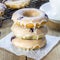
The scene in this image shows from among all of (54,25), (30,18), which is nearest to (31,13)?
(30,18)

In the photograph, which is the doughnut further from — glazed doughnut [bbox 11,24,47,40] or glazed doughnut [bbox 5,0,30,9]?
glazed doughnut [bbox 5,0,30,9]

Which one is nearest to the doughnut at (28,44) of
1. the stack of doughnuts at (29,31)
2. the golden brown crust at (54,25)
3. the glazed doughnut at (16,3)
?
the stack of doughnuts at (29,31)

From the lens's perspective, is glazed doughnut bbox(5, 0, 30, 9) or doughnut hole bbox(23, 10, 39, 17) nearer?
doughnut hole bbox(23, 10, 39, 17)

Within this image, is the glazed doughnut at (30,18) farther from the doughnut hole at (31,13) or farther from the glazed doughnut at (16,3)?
the glazed doughnut at (16,3)

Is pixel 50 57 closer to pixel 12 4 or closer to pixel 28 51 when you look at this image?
pixel 28 51

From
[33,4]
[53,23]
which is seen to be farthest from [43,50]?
[33,4]

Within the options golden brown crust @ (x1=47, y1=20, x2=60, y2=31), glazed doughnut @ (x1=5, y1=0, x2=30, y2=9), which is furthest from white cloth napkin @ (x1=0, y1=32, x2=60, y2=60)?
glazed doughnut @ (x1=5, y1=0, x2=30, y2=9)

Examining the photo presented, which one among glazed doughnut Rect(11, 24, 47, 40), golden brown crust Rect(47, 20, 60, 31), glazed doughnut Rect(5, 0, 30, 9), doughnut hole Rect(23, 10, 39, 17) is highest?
doughnut hole Rect(23, 10, 39, 17)

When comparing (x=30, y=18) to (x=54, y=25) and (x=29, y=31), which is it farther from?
(x=54, y=25)
